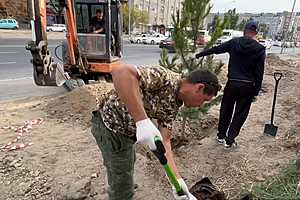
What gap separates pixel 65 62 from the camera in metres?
8.40

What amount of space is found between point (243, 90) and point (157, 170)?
4.93ft

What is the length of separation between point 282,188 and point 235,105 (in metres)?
1.85

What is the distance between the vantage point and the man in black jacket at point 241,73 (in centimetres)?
417

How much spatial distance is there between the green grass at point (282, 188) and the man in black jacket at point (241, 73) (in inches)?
47.9

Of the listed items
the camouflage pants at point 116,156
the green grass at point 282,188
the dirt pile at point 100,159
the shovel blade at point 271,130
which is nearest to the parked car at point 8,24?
the dirt pile at point 100,159

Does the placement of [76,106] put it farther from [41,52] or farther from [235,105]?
[235,105]

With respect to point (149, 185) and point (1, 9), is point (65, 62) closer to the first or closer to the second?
point (149, 185)

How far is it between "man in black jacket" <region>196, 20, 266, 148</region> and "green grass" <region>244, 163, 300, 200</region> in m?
1.22

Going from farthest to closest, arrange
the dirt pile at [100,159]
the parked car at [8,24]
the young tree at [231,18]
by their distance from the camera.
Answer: the parked car at [8,24] → the young tree at [231,18] → the dirt pile at [100,159]

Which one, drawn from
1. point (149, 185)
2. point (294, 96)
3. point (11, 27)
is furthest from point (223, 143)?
point (11, 27)

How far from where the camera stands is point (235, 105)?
4625mm

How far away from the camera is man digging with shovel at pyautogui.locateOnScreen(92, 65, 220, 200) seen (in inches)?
80.9

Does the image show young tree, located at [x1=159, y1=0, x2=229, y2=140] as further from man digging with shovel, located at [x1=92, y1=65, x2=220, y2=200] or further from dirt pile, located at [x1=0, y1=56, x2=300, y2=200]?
man digging with shovel, located at [x1=92, y1=65, x2=220, y2=200]

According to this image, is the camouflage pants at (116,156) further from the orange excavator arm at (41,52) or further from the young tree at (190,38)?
the orange excavator arm at (41,52)
